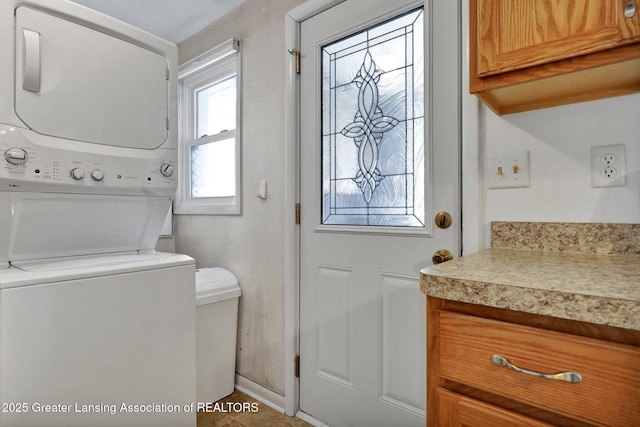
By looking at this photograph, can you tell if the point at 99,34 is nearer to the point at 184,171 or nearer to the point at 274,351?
the point at 184,171

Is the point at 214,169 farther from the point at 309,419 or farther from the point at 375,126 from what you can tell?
the point at 309,419

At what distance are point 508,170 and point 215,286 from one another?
A: 5.07ft

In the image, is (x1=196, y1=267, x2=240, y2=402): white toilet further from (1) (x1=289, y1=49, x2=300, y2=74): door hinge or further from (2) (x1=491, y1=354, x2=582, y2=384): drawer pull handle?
(2) (x1=491, y1=354, x2=582, y2=384): drawer pull handle

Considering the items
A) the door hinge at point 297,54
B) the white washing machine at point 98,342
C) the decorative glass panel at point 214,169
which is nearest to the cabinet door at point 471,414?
the white washing machine at point 98,342

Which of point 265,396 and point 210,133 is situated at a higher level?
point 210,133

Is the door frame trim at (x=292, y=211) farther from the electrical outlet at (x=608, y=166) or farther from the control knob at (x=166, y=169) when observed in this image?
the electrical outlet at (x=608, y=166)

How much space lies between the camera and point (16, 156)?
1.14 metres

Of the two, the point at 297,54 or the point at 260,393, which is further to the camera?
the point at 260,393

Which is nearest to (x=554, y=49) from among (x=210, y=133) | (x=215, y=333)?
(x=215, y=333)

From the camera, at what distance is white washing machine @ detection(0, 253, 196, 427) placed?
1.05 m

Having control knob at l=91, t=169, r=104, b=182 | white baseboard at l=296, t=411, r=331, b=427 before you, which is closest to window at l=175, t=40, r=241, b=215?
control knob at l=91, t=169, r=104, b=182

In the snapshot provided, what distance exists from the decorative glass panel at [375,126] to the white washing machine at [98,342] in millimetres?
810

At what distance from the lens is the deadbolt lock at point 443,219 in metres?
1.29

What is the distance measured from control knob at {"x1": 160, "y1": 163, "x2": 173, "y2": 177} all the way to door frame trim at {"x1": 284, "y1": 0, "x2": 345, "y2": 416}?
562 mm
